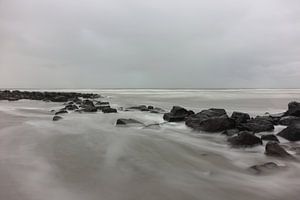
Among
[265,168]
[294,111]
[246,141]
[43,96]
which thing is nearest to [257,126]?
[246,141]

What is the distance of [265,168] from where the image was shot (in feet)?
22.0

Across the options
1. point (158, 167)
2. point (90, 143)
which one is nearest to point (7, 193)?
point (158, 167)

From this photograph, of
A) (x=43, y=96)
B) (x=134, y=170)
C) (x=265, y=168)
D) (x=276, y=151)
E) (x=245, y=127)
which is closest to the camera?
(x=134, y=170)

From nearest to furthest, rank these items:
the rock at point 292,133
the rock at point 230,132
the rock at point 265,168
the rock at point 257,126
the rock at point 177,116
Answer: the rock at point 265,168
the rock at point 292,133
the rock at point 230,132
the rock at point 257,126
the rock at point 177,116

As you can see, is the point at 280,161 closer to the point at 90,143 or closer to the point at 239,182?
the point at 239,182

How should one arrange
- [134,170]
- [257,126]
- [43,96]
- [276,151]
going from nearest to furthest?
[134,170] → [276,151] → [257,126] → [43,96]

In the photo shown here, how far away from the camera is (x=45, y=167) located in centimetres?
666

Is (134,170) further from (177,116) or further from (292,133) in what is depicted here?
(177,116)

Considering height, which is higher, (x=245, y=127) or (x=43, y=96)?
(x=245, y=127)

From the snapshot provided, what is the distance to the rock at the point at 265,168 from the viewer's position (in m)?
6.52

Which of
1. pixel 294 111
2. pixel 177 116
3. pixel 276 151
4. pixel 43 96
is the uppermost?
pixel 294 111

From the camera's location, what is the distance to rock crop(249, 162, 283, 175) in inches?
257

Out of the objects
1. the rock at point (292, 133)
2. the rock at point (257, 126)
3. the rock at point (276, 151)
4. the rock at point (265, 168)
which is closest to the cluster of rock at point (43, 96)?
the rock at point (257, 126)

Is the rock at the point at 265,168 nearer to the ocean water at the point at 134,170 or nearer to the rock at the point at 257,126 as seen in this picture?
the ocean water at the point at 134,170
